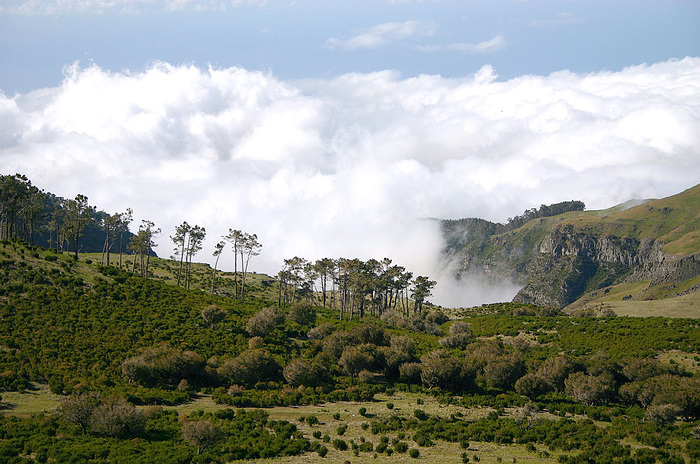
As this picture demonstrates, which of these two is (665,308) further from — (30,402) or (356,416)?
(30,402)

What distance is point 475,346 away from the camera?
79.9m

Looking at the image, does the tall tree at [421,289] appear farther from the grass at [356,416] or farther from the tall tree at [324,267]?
the grass at [356,416]

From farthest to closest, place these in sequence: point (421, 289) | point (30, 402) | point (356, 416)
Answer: point (421, 289)
point (356, 416)
point (30, 402)

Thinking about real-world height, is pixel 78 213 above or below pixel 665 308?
above

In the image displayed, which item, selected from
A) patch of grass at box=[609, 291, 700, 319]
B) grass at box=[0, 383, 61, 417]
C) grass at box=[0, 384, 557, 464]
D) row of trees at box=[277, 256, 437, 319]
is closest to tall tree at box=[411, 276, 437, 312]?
row of trees at box=[277, 256, 437, 319]

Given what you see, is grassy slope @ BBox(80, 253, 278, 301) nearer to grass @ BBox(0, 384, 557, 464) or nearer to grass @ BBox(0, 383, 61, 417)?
grass @ BBox(0, 383, 61, 417)

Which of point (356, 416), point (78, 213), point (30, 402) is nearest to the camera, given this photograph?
point (30, 402)

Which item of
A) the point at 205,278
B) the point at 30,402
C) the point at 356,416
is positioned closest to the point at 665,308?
the point at 356,416

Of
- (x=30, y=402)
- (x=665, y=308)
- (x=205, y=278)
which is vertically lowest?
(x=30, y=402)

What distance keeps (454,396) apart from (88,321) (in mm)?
50510

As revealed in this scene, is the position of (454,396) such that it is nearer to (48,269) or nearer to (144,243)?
(48,269)

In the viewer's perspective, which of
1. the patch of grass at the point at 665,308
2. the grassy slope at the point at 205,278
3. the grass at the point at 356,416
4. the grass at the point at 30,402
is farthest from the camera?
the grassy slope at the point at 205,278

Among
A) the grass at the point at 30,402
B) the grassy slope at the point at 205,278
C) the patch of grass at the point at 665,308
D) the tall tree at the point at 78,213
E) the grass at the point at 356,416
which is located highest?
the tall tree at the point at 78,213

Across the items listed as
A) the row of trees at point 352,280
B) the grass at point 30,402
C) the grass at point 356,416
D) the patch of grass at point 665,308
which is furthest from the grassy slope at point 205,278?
the patch of grass at point 665,308
